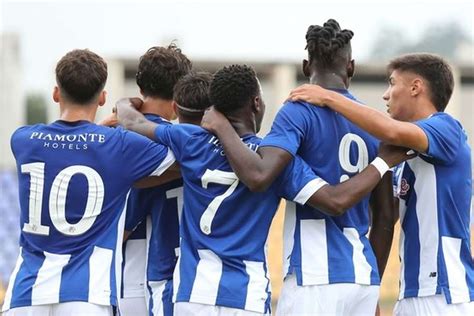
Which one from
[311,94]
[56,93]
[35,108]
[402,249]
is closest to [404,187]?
[402,249]

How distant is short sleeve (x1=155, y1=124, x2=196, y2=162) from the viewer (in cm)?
583

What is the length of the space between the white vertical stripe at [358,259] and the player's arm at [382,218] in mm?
275

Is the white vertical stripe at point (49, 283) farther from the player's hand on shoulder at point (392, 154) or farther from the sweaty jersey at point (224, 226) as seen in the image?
the player's hand on shoulder at point (392, 154)

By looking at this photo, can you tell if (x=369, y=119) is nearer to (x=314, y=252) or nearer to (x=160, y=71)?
(x=314, y=252)

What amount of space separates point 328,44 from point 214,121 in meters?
0.79

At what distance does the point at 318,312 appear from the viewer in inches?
220

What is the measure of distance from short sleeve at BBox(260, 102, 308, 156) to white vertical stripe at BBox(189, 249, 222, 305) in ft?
2.34

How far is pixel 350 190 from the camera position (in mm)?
5527

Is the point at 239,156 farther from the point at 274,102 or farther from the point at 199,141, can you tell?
the point at 274,102

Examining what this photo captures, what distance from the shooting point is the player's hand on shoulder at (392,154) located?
5.69 metres

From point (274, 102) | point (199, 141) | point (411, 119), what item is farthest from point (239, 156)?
point (274, 102)

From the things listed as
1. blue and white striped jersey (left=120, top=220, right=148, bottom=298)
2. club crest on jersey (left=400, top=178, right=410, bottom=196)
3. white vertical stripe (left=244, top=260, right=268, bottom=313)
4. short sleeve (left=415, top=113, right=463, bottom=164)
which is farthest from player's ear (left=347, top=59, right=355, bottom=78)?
blue and white striped jersey (left=120, top=220, right=148, bottom=298)

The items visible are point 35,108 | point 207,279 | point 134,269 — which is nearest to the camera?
point 207,279

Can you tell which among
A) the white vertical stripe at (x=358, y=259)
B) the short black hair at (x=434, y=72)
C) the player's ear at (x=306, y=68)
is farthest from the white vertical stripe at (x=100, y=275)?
the short black hair at (x=434, y=72)
